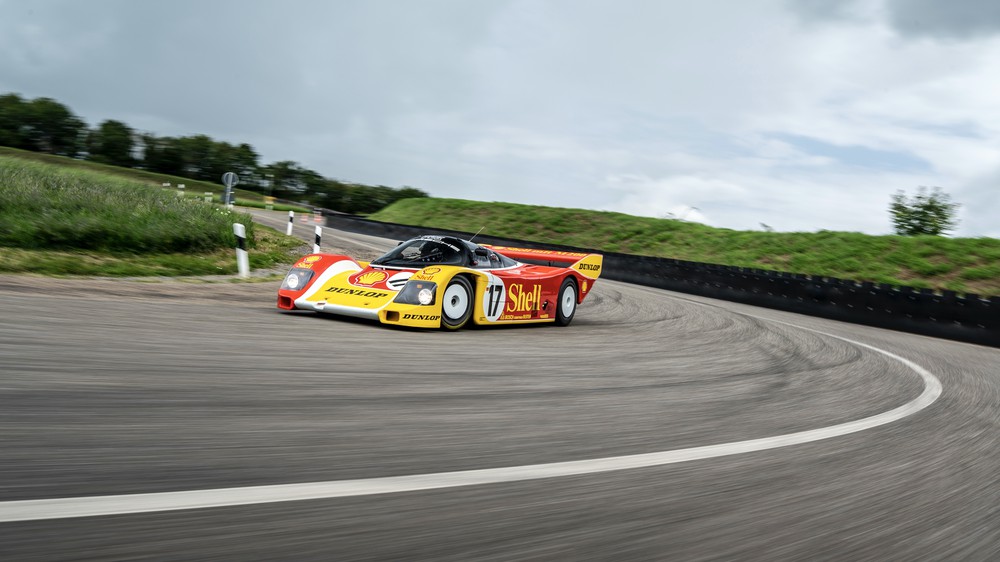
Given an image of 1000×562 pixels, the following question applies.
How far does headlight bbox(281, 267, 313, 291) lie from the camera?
336 inches

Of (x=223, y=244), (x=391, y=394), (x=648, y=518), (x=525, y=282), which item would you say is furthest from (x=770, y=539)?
(x=223, y=244)

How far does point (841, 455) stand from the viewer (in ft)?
13.7

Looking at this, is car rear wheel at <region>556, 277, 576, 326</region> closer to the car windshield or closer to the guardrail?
the car windshield

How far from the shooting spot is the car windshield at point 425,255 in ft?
30.2

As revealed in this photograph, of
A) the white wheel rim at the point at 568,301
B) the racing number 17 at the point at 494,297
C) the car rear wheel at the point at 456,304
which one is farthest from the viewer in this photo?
the white wheel rim at the point at 568,301

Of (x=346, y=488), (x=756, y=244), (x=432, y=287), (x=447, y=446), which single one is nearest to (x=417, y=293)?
(x=432, y=287)

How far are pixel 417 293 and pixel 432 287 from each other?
0.18 meters

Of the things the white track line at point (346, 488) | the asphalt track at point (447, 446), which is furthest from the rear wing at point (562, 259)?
the white track line at point (346, 488)

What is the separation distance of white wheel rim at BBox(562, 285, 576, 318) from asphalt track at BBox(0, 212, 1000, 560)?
3177mm

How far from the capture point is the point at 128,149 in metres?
78.1

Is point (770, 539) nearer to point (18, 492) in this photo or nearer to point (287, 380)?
point (18, 492)

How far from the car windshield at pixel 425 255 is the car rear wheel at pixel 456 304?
1.91 ft

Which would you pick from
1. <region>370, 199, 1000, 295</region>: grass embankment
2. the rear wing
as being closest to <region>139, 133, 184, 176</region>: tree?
<region>370, 199, 1000, 295</region>: grass embankment

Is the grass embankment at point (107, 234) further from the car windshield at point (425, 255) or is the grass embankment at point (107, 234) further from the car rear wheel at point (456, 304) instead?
the car rear wheel at point (456, 304)
